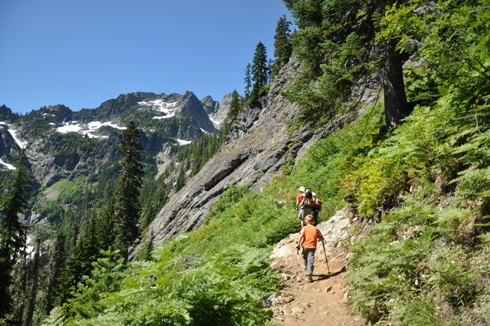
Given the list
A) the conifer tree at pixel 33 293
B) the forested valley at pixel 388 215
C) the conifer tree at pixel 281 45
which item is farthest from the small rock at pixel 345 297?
the conifer tree at pixel 281 45

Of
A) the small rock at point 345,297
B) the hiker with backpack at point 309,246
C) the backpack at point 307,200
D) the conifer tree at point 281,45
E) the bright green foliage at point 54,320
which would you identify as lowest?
the small rock at point 345,297

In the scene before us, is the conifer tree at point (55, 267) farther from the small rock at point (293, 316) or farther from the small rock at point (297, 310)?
the small rock at point (293, 316)

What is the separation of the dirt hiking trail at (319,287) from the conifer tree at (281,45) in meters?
48.2

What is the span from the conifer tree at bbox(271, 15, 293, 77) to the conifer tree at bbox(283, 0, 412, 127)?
1710 inches

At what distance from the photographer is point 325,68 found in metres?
10.4

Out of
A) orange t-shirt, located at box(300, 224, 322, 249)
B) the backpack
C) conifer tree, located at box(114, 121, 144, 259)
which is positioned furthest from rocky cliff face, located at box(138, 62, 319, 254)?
orange t-shirt, located at box(300, 224, 322, 249)

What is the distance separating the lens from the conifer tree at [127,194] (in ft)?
113

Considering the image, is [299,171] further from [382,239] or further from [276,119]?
[276,119]

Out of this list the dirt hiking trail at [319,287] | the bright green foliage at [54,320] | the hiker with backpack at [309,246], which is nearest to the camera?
the bright green foliage at [54,320]

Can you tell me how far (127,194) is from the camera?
3612cm

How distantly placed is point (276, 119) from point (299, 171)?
1843cm

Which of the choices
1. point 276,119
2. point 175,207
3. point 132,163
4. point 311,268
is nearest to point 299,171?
point 311,268

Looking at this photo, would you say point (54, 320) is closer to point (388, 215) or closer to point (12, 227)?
point (388, 215)

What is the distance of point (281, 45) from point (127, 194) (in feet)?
139
